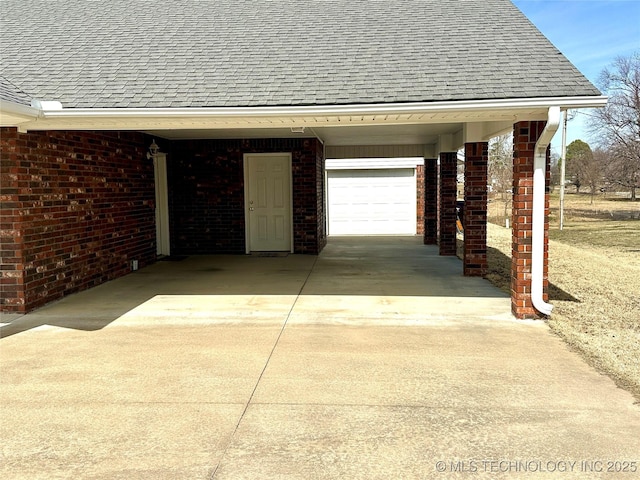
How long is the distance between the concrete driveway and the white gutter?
2486mm

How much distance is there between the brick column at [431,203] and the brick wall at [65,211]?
319 inches

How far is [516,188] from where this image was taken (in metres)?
6.66

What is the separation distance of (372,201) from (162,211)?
8.09m

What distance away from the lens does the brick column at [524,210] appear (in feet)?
21.4

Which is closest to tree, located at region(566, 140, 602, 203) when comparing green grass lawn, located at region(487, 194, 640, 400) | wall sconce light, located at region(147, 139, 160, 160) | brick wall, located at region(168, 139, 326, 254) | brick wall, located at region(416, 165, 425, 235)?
brick wall, located at region(416, 165, 425, 235)

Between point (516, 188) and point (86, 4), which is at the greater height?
point (86, 4)

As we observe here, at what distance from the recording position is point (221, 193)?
13.2 m

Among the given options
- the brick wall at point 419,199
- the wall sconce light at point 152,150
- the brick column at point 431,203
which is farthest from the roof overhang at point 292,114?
the brick wall at point 419,199

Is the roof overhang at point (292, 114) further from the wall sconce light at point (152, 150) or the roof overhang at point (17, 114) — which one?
the wall sconce light at point (152, 150)

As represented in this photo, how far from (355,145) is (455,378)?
12063 mm

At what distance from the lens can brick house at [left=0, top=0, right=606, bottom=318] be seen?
6434 millimetres

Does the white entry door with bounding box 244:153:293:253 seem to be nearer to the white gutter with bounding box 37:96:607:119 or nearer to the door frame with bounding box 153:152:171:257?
the door frame with bounding box 153:152:171:257

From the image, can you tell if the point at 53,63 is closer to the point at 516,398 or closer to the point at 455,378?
the point at 455,378

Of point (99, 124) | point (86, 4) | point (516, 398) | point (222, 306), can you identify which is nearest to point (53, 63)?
point (99, 124)
